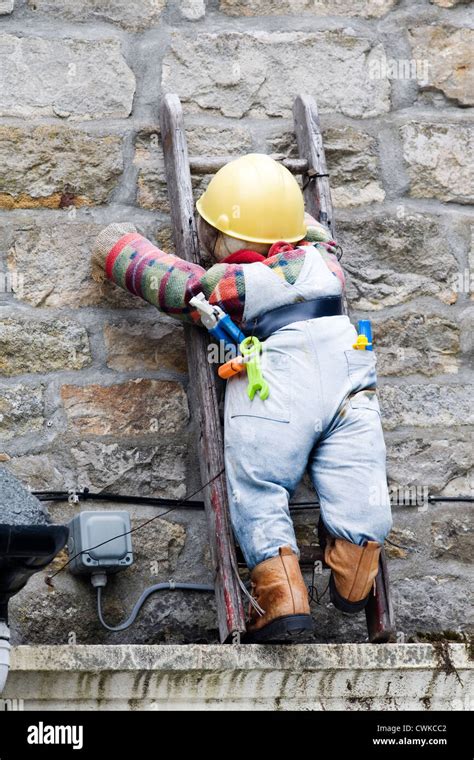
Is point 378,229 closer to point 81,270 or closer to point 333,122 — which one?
point 333,122

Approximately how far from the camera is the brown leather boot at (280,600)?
295cm

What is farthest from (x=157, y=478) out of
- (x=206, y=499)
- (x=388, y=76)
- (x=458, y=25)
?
(x=458, y=25)

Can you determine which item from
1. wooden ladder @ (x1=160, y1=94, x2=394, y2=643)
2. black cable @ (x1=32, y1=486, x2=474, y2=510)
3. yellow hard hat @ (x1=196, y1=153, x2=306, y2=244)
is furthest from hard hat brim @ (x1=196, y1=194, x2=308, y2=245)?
black cable @ (x1=32, y1=486, x2=474, y2=510)

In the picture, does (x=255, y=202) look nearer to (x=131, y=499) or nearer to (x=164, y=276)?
(x=164, y=276)

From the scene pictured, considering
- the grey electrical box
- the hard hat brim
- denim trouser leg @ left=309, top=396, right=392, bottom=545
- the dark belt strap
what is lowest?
the grey electrical box

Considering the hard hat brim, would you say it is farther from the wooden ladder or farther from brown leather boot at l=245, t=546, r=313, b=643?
brown leather boot at l=245, t=546, r=313, b=643

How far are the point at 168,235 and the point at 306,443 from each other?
734 mm

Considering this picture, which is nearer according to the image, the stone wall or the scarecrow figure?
the scarecrow figure

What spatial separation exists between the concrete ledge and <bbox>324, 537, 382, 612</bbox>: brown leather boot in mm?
112

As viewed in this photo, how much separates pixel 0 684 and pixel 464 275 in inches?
64.7

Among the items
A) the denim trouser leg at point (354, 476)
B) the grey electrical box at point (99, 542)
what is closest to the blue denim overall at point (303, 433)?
the denim trouser leg at point (354, 476)

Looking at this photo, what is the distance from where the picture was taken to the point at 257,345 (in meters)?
3.12

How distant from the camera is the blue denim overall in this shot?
3066 mm

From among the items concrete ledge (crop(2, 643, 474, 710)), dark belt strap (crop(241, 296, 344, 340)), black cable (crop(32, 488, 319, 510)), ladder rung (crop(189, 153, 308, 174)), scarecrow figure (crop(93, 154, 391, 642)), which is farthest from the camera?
ladder rung (crop(189, 153, 308, 174))
